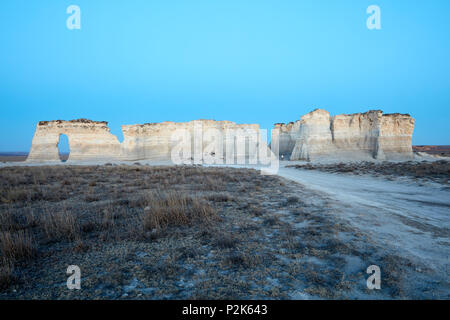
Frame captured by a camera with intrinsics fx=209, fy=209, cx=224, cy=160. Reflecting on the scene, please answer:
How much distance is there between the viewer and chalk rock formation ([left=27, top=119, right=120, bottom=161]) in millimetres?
40844

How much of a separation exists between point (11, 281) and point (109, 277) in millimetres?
1070

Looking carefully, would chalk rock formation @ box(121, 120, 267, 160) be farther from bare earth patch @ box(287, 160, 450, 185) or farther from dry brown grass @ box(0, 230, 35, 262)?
dry brown grass @ box(0, 230, 35, 262)

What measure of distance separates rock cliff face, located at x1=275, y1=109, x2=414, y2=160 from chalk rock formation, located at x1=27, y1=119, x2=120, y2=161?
41.4 metres

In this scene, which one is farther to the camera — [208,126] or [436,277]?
[208,126]

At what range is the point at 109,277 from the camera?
97.9 inches

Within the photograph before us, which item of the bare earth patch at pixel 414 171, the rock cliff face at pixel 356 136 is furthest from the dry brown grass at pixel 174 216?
the rock cliff face at pixel 356 136

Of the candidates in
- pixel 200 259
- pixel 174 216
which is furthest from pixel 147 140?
pixel 200 259

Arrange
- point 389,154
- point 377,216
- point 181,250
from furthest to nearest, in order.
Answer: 1. point 389,154
2. point 377,216
3. point 181,250

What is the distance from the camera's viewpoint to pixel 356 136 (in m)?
41.6

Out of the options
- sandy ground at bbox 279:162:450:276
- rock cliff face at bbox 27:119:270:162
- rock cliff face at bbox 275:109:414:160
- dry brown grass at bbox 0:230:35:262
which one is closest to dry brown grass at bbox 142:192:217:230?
dry brown grass at bbox 0:230:35:262

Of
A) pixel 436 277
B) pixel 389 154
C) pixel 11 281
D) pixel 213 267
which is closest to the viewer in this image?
pixel 11 281
